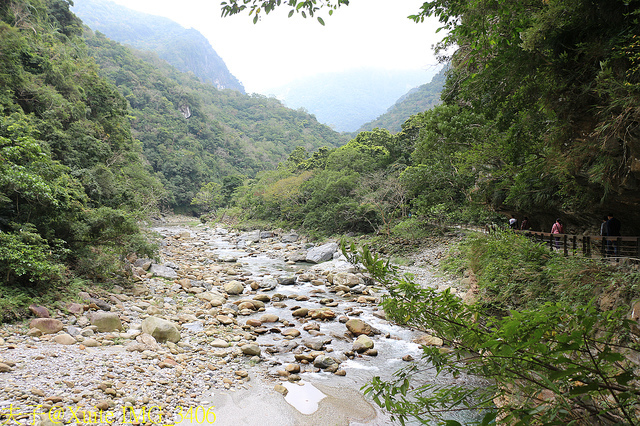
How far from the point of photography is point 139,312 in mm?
8391

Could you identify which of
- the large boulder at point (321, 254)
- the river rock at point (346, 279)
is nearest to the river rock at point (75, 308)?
the river rock at point (346, 279)

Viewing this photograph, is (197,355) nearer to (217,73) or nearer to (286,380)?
(286,380)

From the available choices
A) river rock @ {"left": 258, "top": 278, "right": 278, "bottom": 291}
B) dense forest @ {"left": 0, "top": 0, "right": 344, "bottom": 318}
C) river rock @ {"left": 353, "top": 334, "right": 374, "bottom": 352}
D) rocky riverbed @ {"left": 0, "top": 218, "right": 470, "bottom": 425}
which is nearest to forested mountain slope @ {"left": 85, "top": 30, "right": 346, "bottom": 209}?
dense forest @ {"left": 0, "top": 0, "right": 344, "bottom": 318}

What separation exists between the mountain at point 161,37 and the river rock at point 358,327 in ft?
482

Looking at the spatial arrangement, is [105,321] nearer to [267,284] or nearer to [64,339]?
[64,339]

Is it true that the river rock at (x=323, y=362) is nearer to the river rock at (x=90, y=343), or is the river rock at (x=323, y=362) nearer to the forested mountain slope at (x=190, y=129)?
the river rock at (x=90, y=343)

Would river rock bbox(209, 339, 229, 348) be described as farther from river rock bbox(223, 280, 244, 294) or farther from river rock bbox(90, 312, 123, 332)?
river rock bbox(223, 280, 244, 294)

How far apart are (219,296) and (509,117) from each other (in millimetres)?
9920

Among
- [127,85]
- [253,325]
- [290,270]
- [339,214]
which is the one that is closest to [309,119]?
[127,85]

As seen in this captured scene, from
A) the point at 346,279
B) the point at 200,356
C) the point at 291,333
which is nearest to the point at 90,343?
the point at 200,356

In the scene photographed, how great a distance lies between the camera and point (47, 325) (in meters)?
6.11

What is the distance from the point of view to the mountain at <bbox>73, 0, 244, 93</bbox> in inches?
5246

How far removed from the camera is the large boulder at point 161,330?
6953 millimetres

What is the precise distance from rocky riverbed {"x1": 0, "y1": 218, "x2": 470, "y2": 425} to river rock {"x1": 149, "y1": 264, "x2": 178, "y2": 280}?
1.74 ft
